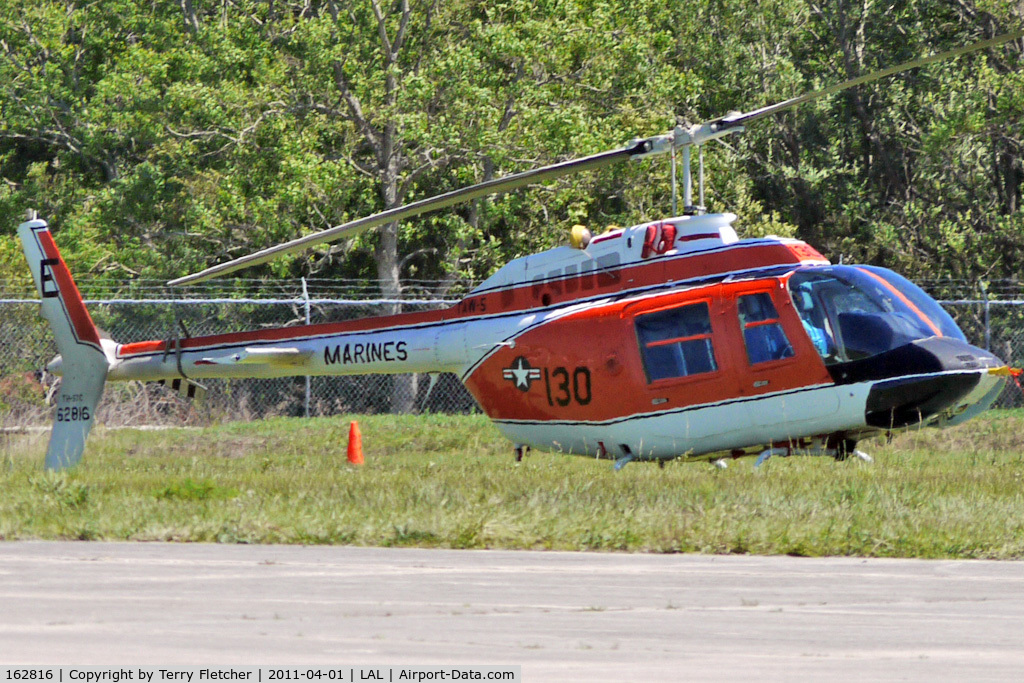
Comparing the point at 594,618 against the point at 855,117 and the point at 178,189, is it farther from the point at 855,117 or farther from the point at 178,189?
the point at 855,117

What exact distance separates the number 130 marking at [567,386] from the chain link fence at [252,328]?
9.28 meters

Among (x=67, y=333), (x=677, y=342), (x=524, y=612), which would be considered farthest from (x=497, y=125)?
(x=524, y=612)

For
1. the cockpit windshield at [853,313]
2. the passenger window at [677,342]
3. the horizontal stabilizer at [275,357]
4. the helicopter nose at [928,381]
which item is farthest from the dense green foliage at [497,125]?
the helicopter nose at [928,381]

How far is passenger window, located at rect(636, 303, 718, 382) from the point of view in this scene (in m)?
12.9

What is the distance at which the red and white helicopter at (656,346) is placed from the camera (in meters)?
12.3

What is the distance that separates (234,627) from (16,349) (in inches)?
719

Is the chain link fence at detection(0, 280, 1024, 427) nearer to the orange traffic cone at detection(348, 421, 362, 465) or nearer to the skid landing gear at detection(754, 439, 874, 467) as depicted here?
the orange traffic cone at detection(348, 421, 362, 465)

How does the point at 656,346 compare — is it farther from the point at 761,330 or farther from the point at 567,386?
the point at 567,386

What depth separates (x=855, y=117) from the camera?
30.9m

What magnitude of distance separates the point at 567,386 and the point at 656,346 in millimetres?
1276

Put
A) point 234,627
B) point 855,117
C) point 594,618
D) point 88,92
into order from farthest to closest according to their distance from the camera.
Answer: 1. point 88,92
2. point 855,117
3. point 594,618
4. point 234,627

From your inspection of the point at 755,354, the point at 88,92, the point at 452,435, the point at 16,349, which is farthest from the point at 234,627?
the point at 88,92

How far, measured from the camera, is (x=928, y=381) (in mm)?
12031

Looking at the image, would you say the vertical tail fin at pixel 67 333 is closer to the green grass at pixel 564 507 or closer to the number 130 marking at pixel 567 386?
the green grass at pixel 564 507
